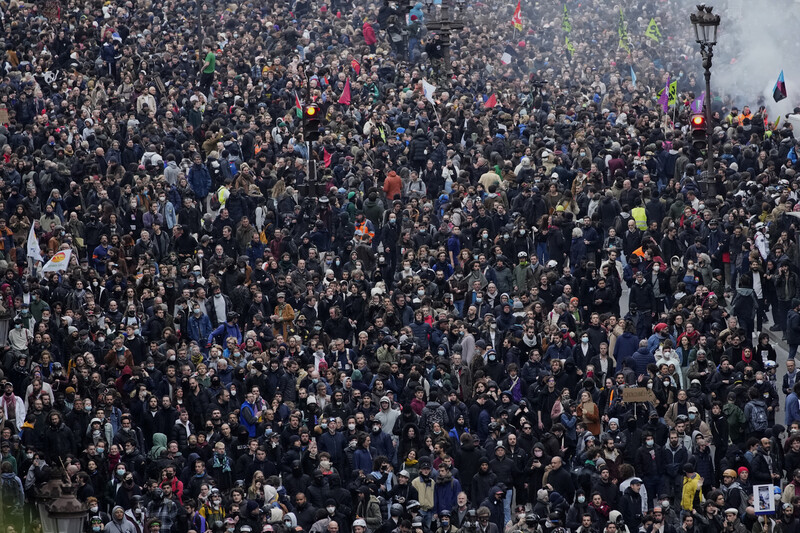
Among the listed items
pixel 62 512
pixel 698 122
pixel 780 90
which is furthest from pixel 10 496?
pixel 780 90

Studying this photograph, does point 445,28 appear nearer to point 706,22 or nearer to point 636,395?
point 706,22

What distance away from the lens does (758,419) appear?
22.1 m

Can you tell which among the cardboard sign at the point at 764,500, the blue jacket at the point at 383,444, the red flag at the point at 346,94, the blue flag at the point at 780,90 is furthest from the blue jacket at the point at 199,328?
the blue flag at the point at 780,90

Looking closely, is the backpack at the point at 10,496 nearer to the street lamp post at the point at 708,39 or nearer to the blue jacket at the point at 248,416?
the blue jacket at the point at 248,416

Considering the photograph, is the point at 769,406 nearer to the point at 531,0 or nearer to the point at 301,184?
the point at 301,184

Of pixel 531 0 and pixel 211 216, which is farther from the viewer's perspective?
pixel 531 0

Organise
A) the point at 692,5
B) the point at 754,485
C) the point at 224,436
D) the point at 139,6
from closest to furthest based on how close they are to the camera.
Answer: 1. the point at 754,485
2. the point at 224,436
3. the point at 139,6
4. the point at 692,5

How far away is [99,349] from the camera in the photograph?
955 inches

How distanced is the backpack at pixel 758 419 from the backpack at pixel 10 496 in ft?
30.3

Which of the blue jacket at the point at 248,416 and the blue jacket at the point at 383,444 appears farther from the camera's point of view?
the blue jacket at the point at 248,416

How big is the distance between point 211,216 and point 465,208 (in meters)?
4.34

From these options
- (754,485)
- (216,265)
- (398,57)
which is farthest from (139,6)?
Result: (754,485)

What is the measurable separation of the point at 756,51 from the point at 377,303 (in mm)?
32392

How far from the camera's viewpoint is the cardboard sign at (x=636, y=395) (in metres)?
22.2
